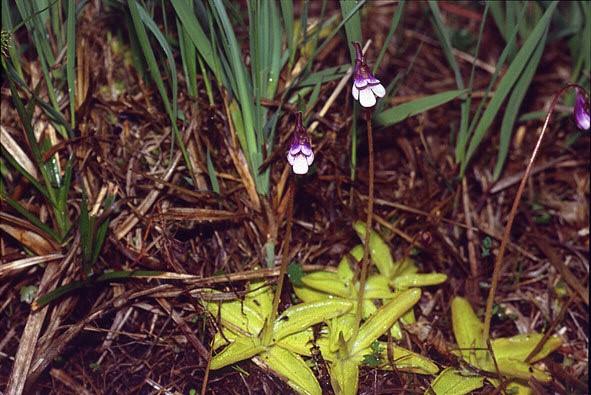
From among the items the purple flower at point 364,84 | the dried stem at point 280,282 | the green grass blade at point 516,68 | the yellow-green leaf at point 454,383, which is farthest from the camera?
the green grass blade at point 516,68

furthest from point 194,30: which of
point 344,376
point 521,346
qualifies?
point 521,346

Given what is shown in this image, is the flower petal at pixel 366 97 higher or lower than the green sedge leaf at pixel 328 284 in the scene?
higher

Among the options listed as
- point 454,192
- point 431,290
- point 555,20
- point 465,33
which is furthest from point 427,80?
point 431,290

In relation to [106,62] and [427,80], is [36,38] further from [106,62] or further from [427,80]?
[427,80]

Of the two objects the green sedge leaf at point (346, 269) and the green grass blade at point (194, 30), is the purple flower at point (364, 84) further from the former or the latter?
the green sedge leaf at point (346, 269)

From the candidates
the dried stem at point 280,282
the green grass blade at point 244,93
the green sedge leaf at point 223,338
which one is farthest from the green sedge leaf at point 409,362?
the green grass blade at point 244,93

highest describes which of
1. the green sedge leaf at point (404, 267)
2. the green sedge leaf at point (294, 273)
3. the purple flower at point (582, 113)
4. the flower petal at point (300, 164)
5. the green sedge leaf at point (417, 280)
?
the purple flower at point (582, 113)

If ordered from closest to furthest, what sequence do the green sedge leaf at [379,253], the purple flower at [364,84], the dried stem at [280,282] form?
the purple flower at [364,84] < the dried stem at [280,282] < the green sedge leaf at [379,253]

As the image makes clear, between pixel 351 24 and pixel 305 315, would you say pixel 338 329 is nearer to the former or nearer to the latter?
pixel 305 315
